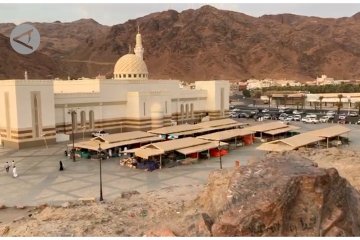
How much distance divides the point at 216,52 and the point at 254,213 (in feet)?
545

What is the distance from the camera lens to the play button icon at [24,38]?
2576 cm

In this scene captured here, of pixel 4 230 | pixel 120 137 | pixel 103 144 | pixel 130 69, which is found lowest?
pixel 4 230

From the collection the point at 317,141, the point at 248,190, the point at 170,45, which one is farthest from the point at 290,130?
the point at 170,45

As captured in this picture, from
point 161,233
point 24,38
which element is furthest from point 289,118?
point 161,233

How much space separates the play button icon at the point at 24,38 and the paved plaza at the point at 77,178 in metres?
8.46

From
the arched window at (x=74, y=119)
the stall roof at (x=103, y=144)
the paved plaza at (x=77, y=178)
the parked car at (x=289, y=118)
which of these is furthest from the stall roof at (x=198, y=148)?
the parked car at (x=289, y=118)

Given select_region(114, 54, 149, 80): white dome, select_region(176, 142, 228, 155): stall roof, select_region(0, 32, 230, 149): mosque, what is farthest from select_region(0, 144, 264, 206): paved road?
select_region(114, 54, 149, 80): white dome

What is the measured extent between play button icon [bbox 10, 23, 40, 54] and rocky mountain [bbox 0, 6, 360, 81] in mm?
129012

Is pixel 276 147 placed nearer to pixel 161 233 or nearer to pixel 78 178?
pixel 78 178

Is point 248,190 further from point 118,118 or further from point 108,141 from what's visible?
point 118,118

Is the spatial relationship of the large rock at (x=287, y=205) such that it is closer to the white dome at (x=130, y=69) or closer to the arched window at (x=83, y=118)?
the arched window at (x=83, y=118)

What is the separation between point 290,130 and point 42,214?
30.2 metres

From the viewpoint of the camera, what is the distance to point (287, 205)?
12578mm

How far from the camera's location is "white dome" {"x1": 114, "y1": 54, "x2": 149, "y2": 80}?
172 feet
